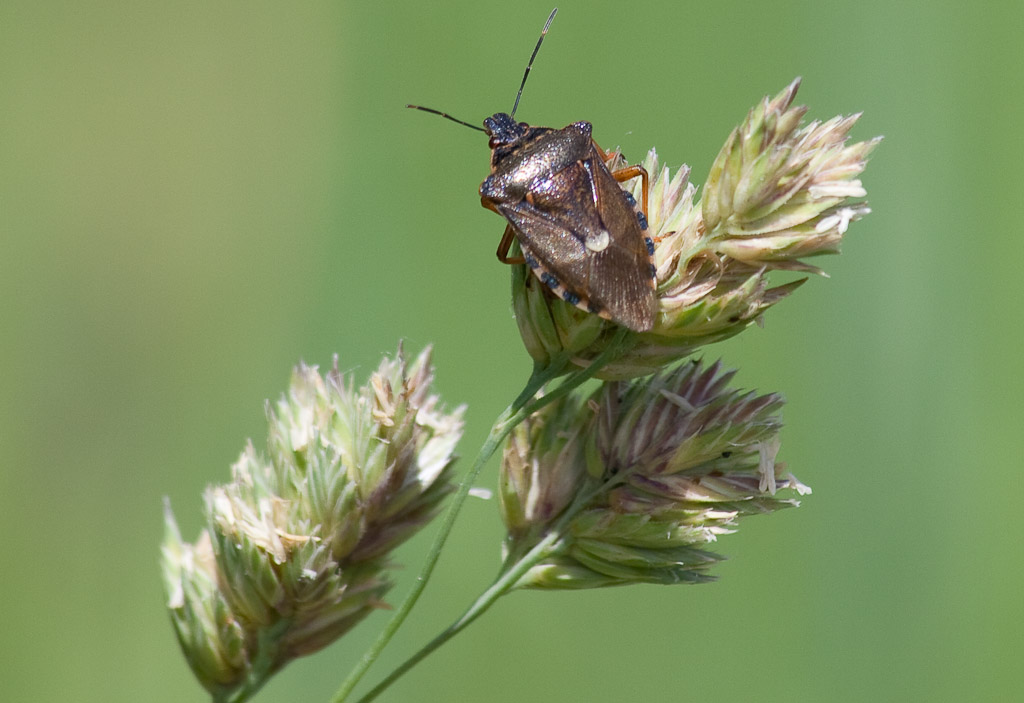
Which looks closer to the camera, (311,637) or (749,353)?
(311,637)

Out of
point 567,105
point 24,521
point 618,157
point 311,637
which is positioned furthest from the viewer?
point 567,105

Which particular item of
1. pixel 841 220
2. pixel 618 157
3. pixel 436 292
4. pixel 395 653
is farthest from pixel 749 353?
pixel 841 220

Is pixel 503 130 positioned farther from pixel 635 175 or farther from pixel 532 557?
pixel 532 557

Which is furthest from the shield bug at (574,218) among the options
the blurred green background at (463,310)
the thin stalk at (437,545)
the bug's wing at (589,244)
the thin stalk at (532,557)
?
the blurred green background at (463,310)

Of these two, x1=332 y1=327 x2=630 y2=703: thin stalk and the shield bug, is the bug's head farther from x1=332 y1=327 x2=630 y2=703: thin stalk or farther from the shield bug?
x1=332 y1=327 x2=630 y2=703: thin stalk

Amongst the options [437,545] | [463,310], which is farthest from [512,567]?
[463,310]

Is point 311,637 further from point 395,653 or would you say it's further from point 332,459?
point 395,653

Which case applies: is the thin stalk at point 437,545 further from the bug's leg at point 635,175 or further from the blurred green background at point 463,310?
the blurred green background at point 463,310
